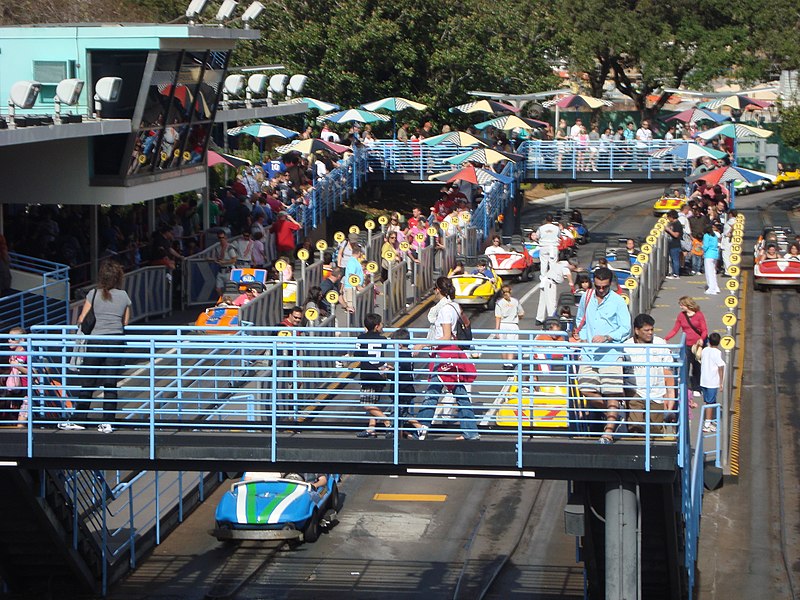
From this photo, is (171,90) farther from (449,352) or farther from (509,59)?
(509,59)

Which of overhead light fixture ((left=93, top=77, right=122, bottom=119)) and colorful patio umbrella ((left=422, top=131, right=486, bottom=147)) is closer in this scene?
overhead light fixture ((left=93, top=77, right=122, bottom=119))

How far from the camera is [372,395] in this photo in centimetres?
A: 1479

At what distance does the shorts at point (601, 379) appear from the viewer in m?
13.9

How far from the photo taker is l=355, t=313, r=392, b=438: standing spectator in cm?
1433

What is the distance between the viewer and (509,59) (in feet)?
176

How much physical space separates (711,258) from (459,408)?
19108 millimetres

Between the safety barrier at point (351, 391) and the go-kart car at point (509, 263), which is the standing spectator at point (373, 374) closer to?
the safety barrier at point (351, 391)

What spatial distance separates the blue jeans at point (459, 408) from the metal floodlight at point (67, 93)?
461 inches

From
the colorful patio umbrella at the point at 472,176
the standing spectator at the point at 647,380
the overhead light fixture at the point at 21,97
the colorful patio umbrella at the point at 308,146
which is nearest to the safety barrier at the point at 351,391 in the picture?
the standing spectator at the point at 647,380

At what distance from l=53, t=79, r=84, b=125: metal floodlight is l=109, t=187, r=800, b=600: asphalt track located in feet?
23.5

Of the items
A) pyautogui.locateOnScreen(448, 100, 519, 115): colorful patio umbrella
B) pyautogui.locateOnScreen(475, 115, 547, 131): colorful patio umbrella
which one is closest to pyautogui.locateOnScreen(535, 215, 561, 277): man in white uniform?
pyautogui.locateOnScreen(475, 115, 547, 131): colorful patio umbrella

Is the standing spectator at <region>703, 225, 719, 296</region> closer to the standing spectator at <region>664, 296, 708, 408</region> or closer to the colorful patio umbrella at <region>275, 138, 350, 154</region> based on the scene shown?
the standing spectator at <region>664, 296, 708, 408</region>

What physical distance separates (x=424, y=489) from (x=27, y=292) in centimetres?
752

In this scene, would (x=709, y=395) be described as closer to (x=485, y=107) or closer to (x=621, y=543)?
(x=621, y=543)
